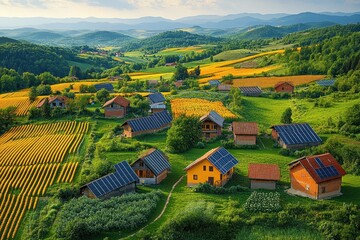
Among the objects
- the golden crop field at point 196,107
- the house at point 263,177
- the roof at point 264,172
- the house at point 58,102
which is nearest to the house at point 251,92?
the golden crop field at point 196,107

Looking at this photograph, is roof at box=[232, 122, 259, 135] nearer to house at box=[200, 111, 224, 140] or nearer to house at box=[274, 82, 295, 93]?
house at box=[200, 111, 224, 140]

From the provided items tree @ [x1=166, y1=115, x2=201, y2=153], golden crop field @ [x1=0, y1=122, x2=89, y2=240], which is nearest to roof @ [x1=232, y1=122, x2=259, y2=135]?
tree @ [x1=166, y1=115, x2=201, y2=153]

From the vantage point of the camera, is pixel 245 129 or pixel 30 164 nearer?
pixel 30 164

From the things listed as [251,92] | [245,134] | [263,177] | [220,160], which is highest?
[220,160]

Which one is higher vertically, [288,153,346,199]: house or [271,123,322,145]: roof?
[288,153,346,199]: house

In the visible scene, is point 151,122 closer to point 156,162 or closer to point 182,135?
point 182,135

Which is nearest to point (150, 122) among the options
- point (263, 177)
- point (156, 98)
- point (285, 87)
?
point (156, 98)

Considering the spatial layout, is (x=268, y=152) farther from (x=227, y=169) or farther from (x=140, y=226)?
(x=140, y=226)
